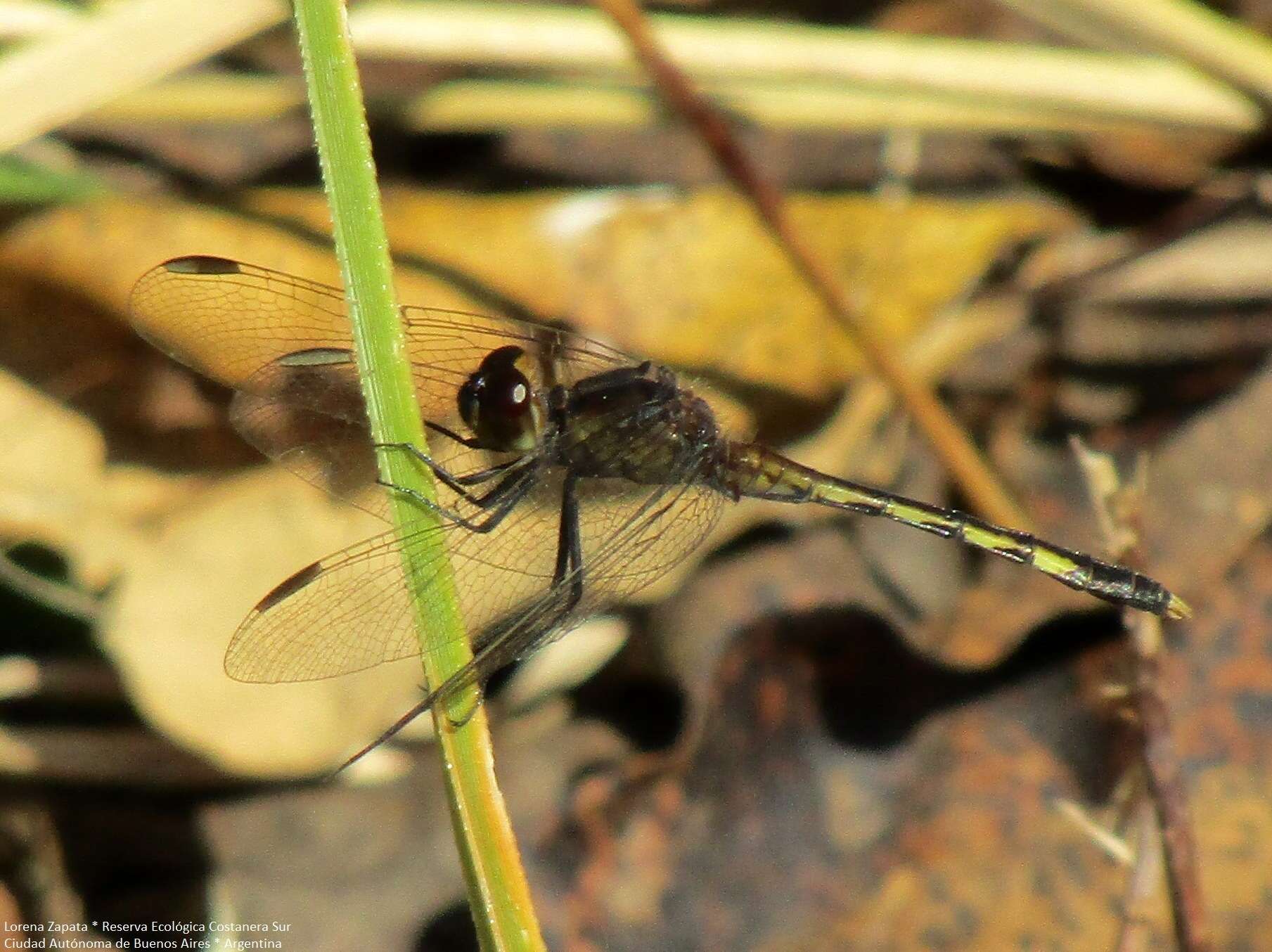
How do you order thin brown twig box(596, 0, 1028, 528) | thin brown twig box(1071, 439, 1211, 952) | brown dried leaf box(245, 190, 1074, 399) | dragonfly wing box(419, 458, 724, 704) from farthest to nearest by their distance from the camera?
brown dried leaf box(245, 190, 1074, 399), thin brown twig box(596, 0, 1028, 528), dragonfly wing box(419, 458, 724, 704), thin brown twig box(1071, 439, 1211, 952)

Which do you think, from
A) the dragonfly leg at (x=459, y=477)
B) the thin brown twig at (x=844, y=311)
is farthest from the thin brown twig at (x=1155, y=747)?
the dragonfly leg at (x=459, y=477)

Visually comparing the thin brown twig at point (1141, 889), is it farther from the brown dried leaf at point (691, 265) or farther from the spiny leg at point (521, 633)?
the brown dried leaf at point (691, 265)

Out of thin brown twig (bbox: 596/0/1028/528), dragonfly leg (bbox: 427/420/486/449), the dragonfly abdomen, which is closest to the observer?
dragonfly leg (bbox: 427/420/486/449)

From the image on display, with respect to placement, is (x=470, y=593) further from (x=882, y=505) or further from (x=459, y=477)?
(x=882, y=505)

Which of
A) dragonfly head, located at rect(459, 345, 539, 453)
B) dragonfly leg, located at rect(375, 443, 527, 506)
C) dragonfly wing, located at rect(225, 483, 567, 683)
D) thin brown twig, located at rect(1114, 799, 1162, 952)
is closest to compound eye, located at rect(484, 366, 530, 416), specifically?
dragonfly head, located at rect(459, 345, 539, 453)

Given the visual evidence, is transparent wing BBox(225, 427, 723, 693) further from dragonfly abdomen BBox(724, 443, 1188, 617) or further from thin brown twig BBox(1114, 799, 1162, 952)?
thin brown twig BBox(1114, 799, 1162, 952)

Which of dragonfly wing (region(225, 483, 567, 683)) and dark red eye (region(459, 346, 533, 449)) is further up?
dark red eye (region(459, 346, 533, 449))

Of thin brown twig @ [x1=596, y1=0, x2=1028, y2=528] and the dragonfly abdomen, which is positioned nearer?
the dragonfly abdomen
